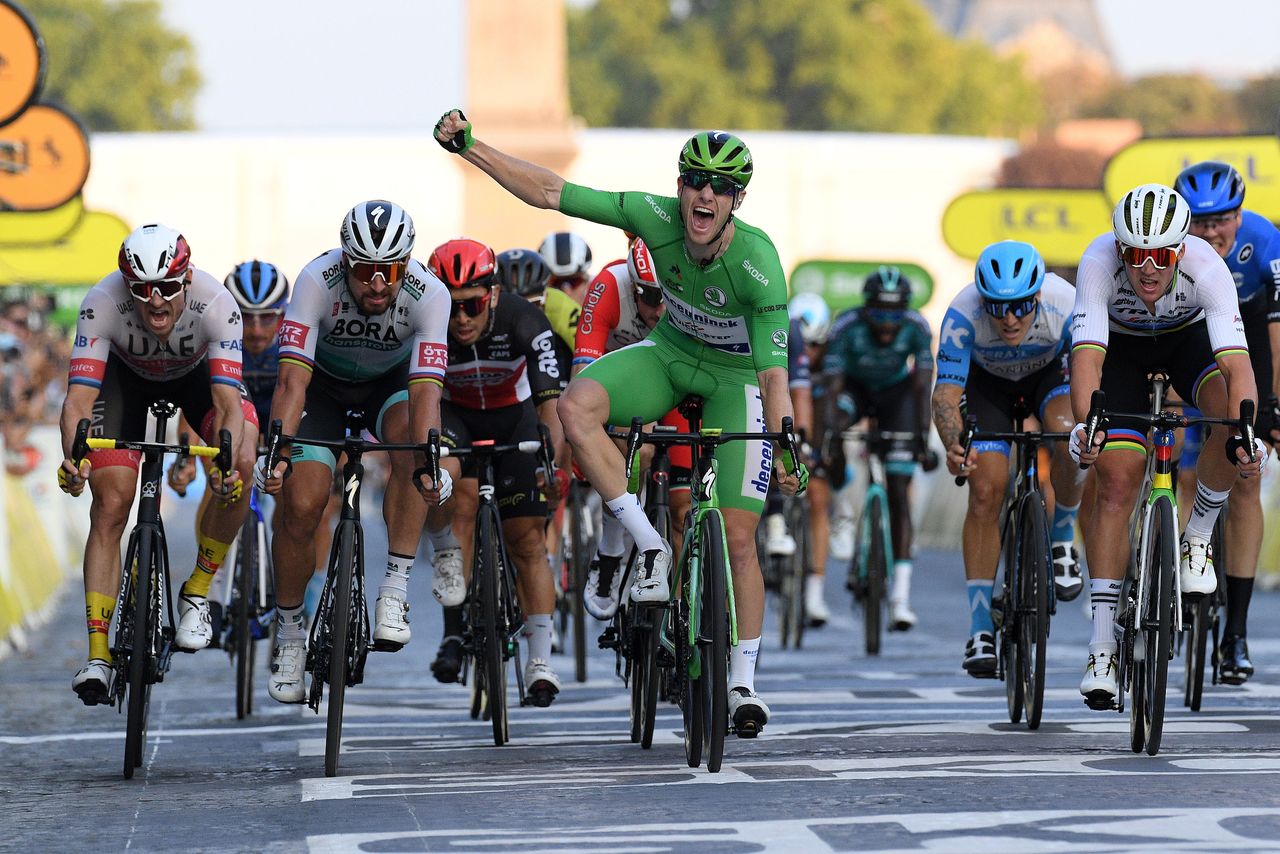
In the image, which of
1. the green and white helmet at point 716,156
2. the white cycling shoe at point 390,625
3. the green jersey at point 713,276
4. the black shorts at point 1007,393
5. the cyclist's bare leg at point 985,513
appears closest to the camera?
the green and white helmet at point 716,156

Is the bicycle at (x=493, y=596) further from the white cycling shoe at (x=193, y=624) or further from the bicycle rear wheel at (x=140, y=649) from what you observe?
the bicycle rear wheel at (x=140, y=649)

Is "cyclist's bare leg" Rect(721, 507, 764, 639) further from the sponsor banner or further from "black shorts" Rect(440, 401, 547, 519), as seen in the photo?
the sponsor banner

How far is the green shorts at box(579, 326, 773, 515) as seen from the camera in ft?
28.8

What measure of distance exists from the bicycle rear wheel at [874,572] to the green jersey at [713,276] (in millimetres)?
5546

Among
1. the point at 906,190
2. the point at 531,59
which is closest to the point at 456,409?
the point at 531,59

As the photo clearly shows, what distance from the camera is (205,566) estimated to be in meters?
9.84

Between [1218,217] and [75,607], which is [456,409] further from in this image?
[75,607]

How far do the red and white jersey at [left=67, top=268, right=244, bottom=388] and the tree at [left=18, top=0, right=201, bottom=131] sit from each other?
271 feet

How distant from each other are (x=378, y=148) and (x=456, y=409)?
58688 mm

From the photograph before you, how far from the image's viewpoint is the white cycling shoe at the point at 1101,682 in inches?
352

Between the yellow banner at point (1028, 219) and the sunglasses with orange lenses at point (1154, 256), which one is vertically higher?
the yellow banner at point (1028, 219)

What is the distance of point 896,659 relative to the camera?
558 inches

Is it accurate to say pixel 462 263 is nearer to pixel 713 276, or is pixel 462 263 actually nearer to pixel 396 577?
pixel 396 577

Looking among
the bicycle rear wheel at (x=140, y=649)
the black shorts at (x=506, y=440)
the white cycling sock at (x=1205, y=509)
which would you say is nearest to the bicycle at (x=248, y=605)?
the black shorts at (x=506, y=440)
